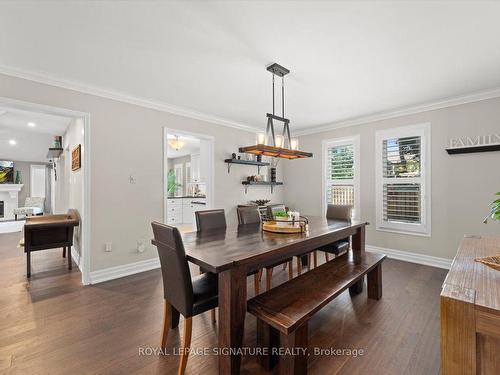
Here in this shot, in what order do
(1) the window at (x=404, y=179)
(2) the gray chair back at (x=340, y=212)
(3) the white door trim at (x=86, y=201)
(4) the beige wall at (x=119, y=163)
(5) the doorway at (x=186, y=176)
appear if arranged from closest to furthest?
(4) the beige wall at (x=119, y=163), (3) the white door trim at (x=86, y=201), (2) the gray chair back at (x=340, y=212), (1) the window at (x=404, y=179), (5) the doorway at (x=186, y=176)

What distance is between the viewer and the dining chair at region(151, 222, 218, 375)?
1.55 meters

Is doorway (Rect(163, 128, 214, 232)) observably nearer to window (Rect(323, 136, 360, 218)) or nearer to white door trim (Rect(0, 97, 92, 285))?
white door trim (Rect(0, 97, 92, 285))

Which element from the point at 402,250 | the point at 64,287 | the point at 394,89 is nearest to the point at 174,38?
the point at 394,89

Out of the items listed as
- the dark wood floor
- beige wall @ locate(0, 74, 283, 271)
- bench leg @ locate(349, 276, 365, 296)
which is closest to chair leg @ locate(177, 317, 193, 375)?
the dark wood floor

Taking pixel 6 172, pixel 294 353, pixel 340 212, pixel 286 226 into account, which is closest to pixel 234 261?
pixel 294 353

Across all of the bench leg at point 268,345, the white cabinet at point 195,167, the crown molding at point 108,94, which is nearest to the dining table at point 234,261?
the bench leg at point 268,345

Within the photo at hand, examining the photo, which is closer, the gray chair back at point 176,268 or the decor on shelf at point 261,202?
the gray chair back at point 176,268

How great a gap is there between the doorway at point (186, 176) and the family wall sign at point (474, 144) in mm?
3820

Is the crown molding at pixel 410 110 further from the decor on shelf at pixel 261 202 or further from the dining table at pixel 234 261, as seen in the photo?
the dining table at pixel 234 261

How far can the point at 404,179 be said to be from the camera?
3971mm

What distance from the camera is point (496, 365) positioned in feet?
2.77

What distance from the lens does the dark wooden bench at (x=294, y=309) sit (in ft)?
4.65

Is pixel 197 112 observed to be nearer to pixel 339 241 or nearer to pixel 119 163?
pixel 119 163

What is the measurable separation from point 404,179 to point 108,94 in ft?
15.5
